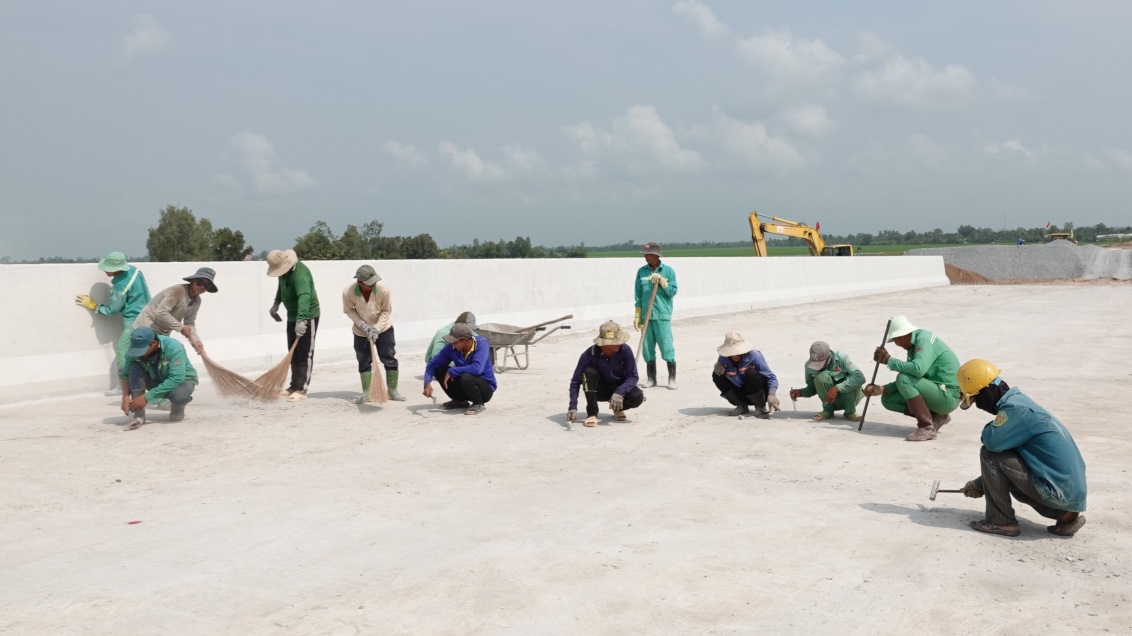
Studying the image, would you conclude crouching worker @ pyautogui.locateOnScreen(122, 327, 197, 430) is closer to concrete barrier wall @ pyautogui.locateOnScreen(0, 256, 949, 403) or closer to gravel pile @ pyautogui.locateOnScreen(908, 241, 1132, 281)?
concrete barrier wall @ pyautogui.locateOnScreen(0, 256, 949, 403)

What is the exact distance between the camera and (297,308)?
1059 cm

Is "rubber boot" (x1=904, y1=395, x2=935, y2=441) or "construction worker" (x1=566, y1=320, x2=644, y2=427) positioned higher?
"construction worker" (x1=566, y1=320, x2=644, y2=427)

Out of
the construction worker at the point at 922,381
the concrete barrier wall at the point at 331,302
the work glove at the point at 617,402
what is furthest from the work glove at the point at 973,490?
the concrete barrier wall at the point at 331,302

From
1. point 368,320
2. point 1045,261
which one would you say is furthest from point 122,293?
point 1045,261

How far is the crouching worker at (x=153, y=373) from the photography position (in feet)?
28.7

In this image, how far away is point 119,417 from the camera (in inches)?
371

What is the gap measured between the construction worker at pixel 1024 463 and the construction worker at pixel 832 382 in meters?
3.29

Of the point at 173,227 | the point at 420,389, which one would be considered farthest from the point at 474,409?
the point at 173,227

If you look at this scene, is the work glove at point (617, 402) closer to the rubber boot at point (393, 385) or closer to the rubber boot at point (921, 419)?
the rubber boot at point (921, 419)

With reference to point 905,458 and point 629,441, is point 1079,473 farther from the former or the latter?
point 629,441

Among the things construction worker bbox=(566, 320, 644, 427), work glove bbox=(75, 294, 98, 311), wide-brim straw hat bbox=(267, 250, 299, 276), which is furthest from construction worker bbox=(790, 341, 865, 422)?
work glove bbox=(75, 294, 98, 311)

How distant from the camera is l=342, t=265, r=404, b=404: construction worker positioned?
1048 centimetres

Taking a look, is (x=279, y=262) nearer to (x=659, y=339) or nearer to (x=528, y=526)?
(x=659, y=339)

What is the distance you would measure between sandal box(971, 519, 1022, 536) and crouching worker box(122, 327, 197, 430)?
6.92 meters
